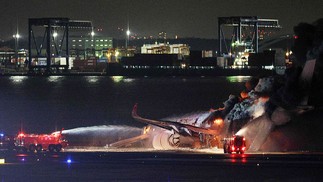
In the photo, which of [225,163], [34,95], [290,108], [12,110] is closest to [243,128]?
[290,108]

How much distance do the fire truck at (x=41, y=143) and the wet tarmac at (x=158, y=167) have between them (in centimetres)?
1177

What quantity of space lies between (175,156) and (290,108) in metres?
15.4

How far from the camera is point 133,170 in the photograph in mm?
36781

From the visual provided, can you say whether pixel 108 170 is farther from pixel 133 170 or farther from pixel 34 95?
pixel 34 95

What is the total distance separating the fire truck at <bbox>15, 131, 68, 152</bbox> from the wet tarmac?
1177cm

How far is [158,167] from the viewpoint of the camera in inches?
1496

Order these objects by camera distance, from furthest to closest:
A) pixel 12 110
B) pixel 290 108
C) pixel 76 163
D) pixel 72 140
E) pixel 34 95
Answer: pixel 34 95 → pixel 12 110 → pixel 72 140 → pixel 290 108 → pixel 76 163

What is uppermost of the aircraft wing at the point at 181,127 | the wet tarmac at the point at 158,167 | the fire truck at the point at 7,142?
the wet tarmac at the point at 158,167

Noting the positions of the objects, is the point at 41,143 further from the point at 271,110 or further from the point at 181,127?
the point at 271,110

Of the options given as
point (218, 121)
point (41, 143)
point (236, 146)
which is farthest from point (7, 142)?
point (236, 146)

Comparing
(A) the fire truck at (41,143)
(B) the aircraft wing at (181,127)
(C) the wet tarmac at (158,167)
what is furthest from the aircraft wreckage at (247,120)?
(C) the wet tarmac at (158,167)

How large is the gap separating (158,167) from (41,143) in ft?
65.7

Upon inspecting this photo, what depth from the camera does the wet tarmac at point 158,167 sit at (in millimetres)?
34438

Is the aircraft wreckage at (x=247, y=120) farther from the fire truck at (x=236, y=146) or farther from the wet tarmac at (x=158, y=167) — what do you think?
the wet tarmac at (x=158, y=167)
